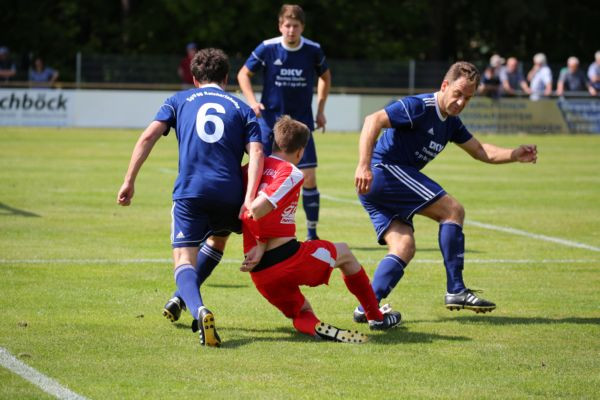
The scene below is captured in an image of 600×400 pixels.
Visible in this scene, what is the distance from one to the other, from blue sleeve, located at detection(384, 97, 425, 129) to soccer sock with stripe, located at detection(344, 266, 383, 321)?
1106 mm

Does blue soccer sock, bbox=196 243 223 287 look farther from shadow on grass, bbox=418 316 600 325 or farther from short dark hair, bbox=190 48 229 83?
shadow on grass, bbox=418 316 600 325

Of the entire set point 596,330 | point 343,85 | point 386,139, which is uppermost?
point 386,139

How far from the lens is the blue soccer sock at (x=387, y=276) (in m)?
7.55

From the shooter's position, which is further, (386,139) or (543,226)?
(543,226)

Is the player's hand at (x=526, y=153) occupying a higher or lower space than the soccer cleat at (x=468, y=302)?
higher

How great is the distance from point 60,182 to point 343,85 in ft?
63.7

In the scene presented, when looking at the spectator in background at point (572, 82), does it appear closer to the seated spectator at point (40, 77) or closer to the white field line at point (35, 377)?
the seated spectator at point (40, 77)

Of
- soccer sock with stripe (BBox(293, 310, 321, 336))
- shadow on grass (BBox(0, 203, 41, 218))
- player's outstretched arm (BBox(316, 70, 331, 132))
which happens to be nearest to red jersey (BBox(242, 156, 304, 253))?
soccer sock with stripe (BBox(293, 310, 321, 336))

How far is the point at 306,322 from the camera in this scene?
683cm

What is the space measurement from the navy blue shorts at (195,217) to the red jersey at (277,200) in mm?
193

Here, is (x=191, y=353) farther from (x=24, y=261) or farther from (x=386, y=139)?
(x=24, y=261)

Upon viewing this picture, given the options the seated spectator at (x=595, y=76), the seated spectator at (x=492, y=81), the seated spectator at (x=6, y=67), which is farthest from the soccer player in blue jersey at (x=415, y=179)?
the seated spectator at (x=6, y=67)

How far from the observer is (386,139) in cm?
791

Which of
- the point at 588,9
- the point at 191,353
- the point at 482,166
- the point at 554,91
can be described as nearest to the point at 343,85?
the point at 554,91
